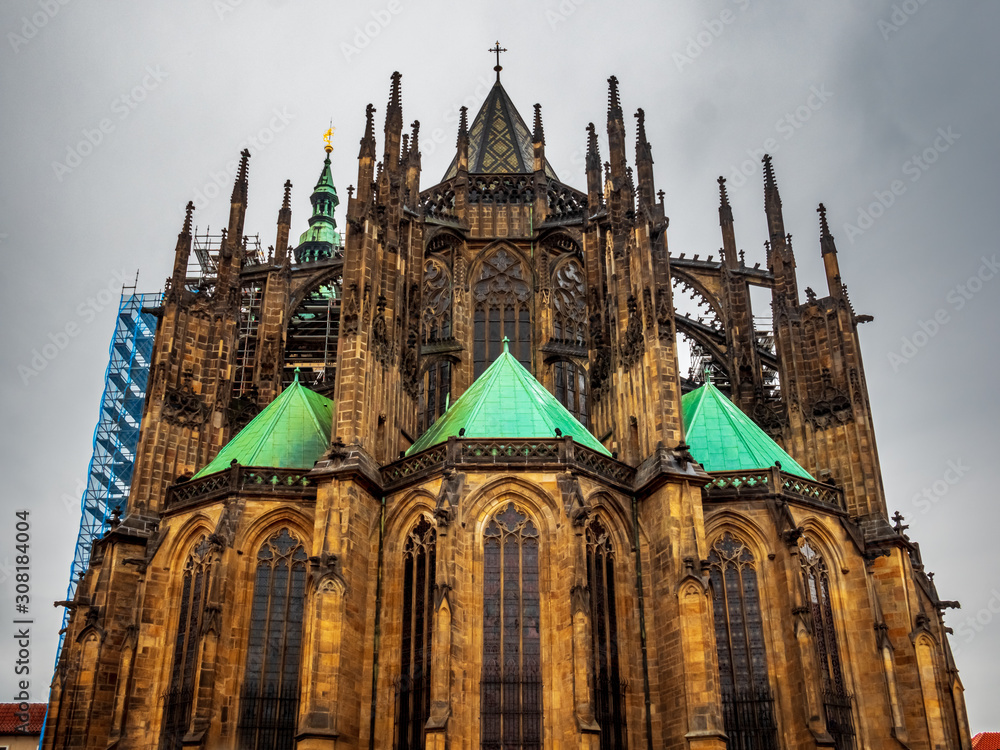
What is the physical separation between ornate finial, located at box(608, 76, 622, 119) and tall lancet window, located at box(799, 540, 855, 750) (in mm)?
14645

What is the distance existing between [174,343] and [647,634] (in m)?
17.0

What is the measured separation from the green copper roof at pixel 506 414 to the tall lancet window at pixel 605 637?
263 centimetres

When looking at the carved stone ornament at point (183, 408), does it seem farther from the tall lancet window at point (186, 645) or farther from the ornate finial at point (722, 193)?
the ornate finial at point (722, 193)

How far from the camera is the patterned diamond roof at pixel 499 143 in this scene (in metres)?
39.5

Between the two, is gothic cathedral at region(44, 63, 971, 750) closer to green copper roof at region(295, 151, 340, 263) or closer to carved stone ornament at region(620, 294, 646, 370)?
carved stone ornament at region(620, 294, 646, 370)

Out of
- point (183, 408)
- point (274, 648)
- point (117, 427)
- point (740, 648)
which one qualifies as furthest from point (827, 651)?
point (117, 427)

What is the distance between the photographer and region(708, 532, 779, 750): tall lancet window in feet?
82.3

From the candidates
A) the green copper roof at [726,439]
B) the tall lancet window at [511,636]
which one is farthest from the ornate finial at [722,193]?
the tall lancet window at [511,636]

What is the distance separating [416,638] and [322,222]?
2315 inches

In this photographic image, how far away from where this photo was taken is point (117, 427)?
48.9 m

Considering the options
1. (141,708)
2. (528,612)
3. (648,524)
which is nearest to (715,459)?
(648,524)

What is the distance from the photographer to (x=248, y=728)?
2483cm

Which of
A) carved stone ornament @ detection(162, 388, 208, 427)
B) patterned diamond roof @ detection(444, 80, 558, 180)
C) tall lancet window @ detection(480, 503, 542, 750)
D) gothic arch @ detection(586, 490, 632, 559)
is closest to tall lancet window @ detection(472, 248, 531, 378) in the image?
patterned diamond roof @ detection(444, 80, 558, 180)

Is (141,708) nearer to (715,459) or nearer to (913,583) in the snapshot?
(715,459)
